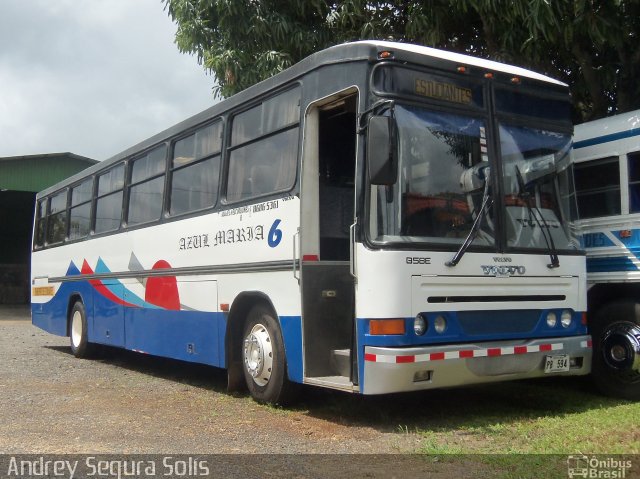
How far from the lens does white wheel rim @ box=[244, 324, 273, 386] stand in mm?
7355

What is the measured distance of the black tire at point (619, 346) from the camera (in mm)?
7176

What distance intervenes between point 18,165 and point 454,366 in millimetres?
23519

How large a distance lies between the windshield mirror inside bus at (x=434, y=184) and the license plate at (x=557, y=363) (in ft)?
4.10

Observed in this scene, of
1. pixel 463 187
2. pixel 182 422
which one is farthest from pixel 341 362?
pixel 463 187

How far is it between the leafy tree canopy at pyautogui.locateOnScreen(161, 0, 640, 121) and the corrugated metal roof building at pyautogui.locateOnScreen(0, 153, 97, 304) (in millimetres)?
16402

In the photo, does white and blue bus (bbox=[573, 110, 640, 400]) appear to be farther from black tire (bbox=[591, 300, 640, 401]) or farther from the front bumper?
the front bumper

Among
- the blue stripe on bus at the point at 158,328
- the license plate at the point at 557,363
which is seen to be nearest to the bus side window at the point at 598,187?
the license plate at the point at 557,363

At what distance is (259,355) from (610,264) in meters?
3.68

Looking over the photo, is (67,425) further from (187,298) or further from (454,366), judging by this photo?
(454,366)

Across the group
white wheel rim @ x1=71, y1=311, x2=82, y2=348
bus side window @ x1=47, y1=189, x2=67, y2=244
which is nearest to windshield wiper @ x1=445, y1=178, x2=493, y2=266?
white wheel rim @ x1=71, y1=311, x2=82, y2=348

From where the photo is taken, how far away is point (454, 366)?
20.2ft

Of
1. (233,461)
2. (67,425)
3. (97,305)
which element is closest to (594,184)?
(233,461)

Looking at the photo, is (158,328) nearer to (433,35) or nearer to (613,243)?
(433,35)

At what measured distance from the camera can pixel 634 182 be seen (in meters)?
7.43
